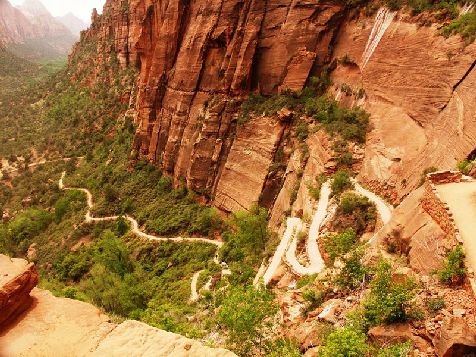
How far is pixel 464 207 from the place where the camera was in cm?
1577

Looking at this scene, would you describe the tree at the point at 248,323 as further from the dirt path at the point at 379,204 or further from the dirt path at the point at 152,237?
the dirt path at the point at 152,237

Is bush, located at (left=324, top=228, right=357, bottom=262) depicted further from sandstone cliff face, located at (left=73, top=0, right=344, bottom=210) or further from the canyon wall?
sandstone cliff face, located at (left=73, top=0, right=344, bottom=210)

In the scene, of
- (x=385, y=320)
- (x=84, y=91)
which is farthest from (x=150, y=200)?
(x=84, y=91)

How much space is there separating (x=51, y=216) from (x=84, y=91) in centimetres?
4268

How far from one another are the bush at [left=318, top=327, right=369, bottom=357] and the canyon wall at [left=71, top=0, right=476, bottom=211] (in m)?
13.9

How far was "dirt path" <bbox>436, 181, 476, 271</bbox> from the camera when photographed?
13.4m

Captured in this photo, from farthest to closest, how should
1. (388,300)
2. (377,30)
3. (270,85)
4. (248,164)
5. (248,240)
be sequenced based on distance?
(270,85) → (248,164) → (377,30) → (248,240) → (388,300)

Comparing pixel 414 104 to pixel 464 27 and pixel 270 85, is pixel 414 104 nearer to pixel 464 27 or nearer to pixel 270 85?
pixel 464 27

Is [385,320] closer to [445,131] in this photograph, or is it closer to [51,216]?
[445,131]

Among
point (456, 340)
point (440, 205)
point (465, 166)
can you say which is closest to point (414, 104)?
point (465, 166)

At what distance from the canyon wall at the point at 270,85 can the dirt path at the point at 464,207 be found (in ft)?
12.0

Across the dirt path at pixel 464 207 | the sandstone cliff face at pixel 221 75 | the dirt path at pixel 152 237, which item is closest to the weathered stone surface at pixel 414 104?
the dirt path at pixel 464 207

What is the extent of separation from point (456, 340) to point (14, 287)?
11635 mm

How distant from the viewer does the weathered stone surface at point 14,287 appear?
31.0 ft
